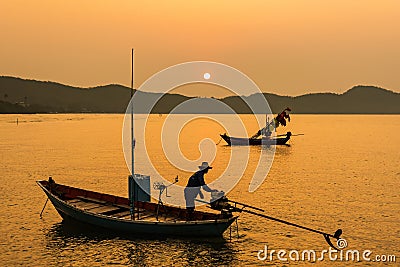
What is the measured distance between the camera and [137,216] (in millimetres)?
24219

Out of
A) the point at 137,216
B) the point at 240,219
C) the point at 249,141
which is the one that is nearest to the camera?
the point at 137,216

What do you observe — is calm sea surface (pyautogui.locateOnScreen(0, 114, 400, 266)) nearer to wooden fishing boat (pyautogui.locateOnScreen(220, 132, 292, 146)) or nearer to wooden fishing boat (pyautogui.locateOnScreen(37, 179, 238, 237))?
wooden fishing boat (pyautogui.locateOnScreen(37, 179, 238, 237))

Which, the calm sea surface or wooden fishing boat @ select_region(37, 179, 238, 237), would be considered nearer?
the calm sea surface

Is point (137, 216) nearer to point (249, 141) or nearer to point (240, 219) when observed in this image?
point (240, 219)

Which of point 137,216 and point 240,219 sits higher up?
point 137,216

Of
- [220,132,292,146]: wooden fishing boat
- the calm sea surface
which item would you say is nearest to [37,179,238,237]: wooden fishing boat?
the calm sea surface

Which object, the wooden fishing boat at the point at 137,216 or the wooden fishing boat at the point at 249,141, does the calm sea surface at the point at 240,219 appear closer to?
the wooden fishing boat at the point at 137,216

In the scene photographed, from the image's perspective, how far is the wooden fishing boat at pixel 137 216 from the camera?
22.6 meters

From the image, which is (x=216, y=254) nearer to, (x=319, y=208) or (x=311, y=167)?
(x=319, y=208)

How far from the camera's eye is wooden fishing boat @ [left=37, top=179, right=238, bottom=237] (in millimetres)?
22609

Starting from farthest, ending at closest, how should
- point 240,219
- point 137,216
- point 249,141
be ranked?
point 249,141, point 240,219, point 137,216

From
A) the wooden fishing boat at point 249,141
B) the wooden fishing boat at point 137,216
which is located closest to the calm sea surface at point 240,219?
the wooden fishing boat at point 137,216

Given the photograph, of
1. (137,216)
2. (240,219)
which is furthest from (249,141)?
(137,216)

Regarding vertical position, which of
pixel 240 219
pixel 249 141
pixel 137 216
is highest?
pixel 249 141
